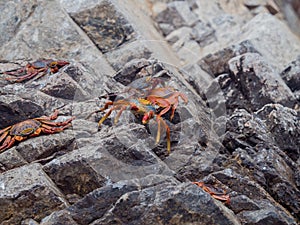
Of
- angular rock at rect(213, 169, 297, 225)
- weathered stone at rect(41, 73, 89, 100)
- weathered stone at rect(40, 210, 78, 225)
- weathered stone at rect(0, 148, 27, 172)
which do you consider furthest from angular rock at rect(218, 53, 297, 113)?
weathered stone at rect(40, 210, 78, 225)

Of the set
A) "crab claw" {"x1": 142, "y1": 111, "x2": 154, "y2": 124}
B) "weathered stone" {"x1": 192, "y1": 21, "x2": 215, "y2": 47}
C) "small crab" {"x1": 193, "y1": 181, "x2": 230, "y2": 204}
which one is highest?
"crab claw" {"x1": 142, "y1": 111, "x2": 154, "y2": 124}

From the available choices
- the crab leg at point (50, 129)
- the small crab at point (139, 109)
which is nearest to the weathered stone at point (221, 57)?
the small crab at point (139, 109)

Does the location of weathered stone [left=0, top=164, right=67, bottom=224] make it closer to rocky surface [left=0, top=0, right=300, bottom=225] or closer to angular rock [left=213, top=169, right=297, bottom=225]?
rocky surface [left=0, top=0, right=300, bottom=225]

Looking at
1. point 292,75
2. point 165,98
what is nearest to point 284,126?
point 165,98

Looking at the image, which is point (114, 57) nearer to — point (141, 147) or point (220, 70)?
point (220, 70)

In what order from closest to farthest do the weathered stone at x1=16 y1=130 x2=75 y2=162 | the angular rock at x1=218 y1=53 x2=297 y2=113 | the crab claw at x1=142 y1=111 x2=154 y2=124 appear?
the weathered stone at x1=16 y1=130 x2=75 y2=162 < the crab claw at x1=142 y1=111 x2=154 y2=124 < the angular rock at x1=218 y1=53 x2=297 y2=113

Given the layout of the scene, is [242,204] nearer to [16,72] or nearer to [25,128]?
[25,128]

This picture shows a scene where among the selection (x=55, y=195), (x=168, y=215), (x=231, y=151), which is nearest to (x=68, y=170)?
(x=55, y=195)
